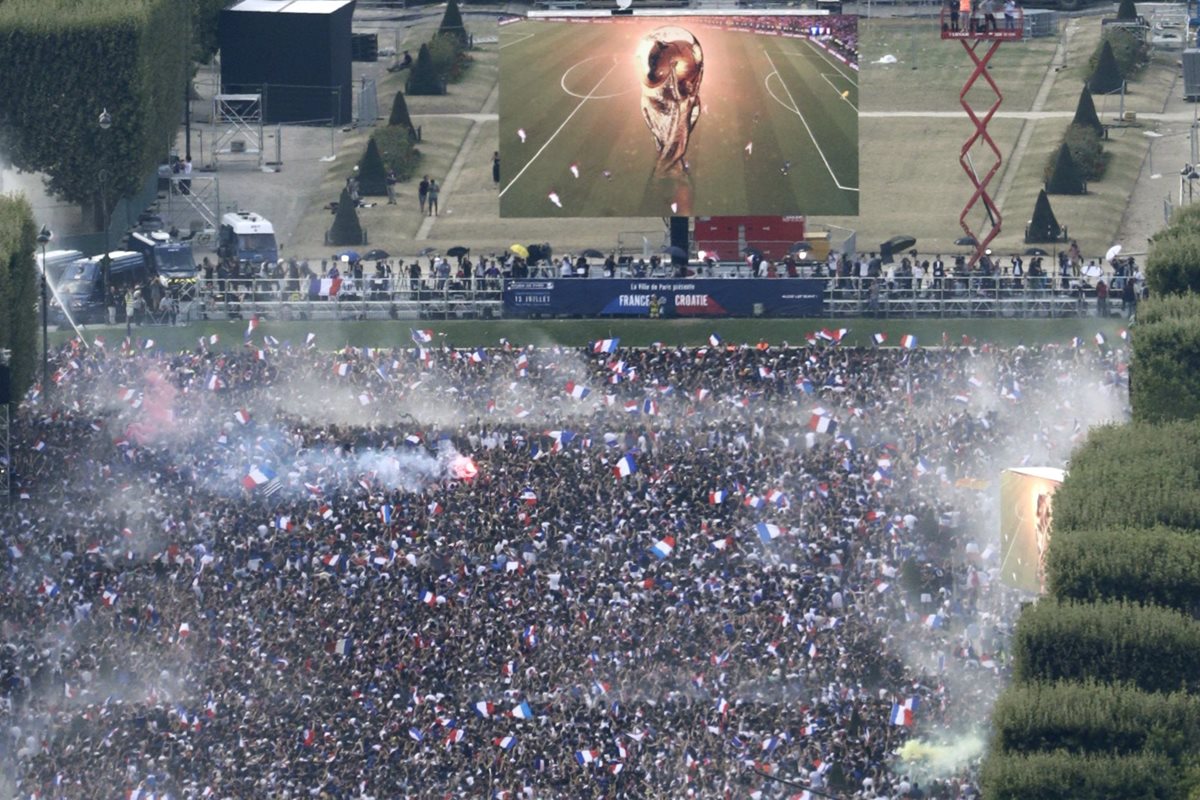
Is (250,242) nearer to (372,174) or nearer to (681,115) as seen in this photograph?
(372,174)

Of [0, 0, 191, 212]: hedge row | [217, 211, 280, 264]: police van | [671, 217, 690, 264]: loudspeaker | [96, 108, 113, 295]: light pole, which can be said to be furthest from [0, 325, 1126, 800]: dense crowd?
[0, 0, 191, 212]: hedge row

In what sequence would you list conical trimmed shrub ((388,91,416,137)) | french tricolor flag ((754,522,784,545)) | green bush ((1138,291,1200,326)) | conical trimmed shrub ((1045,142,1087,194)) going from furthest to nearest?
conical trimmed shrub ((388,91,416,137)), conical trimmed shrub ((1045,142,1087,194)), green bush ((1138,291,1200,326)), french tricolor flag ((754,522,784,545))

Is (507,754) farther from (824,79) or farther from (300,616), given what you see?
(824,79)

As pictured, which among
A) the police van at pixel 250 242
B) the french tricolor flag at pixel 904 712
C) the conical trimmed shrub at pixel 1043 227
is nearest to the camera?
the french tricolor flag at pixel 904 712

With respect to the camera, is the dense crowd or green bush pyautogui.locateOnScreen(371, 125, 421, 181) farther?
green bush pyautogui.locateOnScreen(371, 125, 421, 181)

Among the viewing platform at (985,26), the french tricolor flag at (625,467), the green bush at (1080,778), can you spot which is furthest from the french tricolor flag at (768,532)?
the viewing platform at (985,26)

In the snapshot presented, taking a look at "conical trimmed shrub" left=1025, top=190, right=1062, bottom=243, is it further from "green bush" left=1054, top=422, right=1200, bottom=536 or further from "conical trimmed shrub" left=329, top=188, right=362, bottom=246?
"green bush" left=1054, top=422, right=1200, bottom=536

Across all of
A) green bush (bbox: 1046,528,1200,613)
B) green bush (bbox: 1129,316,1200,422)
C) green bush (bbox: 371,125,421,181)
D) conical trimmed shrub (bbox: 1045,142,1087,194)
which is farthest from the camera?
green bush (bbox: 371,125,421,181)

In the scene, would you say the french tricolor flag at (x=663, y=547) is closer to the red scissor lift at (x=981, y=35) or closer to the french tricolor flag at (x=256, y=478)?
the french tricolor flag at (x=256, y=478)
